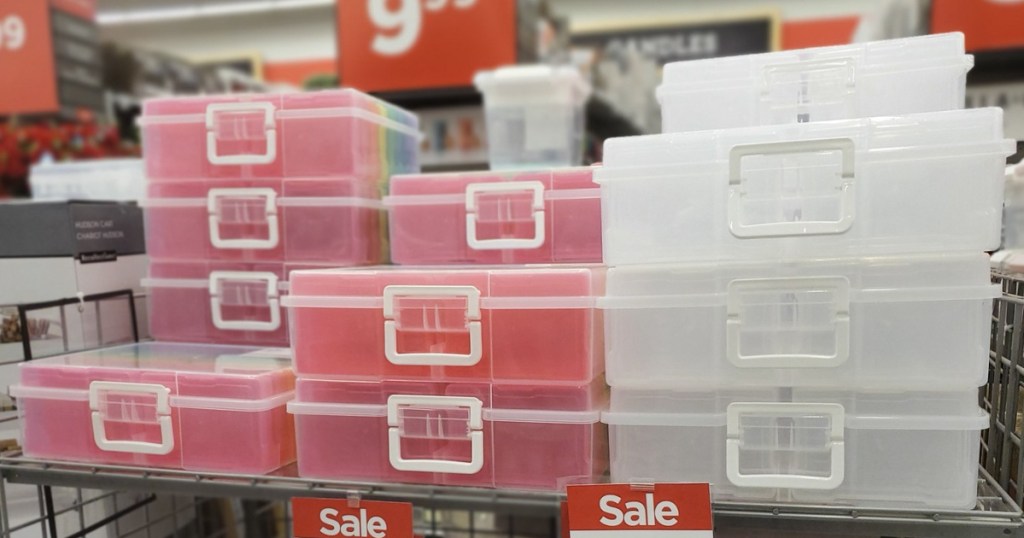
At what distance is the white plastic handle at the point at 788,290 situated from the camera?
26.4 inches

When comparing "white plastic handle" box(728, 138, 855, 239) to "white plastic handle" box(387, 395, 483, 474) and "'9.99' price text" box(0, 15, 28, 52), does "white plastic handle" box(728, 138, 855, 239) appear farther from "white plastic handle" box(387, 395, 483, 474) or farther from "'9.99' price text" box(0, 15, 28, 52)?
"'9.99' price text" box(0, 15, 28, 52)

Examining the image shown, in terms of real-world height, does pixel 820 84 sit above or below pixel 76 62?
below

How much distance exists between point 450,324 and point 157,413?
38 centimetres

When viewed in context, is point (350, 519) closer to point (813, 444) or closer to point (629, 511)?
point (629, 511)

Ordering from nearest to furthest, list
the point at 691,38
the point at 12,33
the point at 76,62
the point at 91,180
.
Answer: the point at 91,180 → the point at 12,33 → the point at 76,62 → the point at 691,38

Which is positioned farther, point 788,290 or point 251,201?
point 251,201

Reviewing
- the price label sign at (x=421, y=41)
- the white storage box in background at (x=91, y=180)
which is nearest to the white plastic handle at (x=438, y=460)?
the white storage box in background at (x=91, y=180)

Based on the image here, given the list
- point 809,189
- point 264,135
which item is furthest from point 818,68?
point 264,135

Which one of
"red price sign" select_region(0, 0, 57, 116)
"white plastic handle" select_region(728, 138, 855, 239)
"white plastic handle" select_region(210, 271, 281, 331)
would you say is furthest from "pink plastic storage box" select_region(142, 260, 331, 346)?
"red price sign" select_region(0, 0, 57, 116)

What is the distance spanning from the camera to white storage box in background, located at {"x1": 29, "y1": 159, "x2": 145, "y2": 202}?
1634 millimetres

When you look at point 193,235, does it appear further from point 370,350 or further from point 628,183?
point 628,183

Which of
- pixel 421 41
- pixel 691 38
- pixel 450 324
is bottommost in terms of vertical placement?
pixel 450 324

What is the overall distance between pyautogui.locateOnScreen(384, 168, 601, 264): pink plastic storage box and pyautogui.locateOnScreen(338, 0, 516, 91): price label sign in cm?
98

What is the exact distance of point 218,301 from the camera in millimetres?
1013
